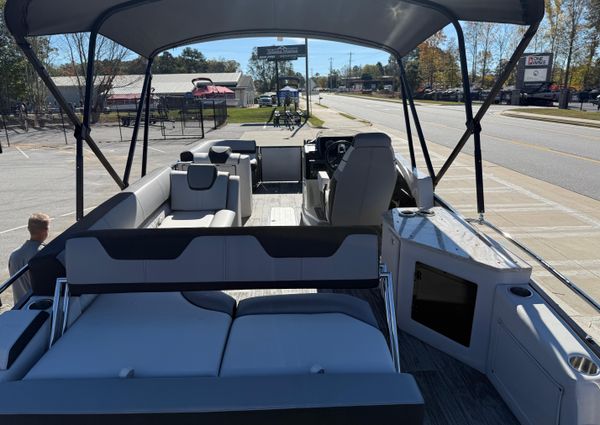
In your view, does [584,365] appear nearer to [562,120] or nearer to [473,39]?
[562,120]

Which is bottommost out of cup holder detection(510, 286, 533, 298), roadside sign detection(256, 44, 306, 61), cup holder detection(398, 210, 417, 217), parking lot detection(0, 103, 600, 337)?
parking lot detection(0, 103, 600, 337)

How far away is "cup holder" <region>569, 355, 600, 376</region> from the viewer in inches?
68.5

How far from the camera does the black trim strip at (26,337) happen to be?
1.68 m

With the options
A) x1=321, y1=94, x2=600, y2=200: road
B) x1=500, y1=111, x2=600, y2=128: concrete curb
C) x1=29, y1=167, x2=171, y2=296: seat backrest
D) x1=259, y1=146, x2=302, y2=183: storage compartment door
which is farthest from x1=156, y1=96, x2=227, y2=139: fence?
x1=500, y1=111, x2=600, y2=128: concrete curb

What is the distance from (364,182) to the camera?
3.70 metres

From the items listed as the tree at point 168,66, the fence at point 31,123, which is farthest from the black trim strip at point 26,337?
the tree at point 168,66

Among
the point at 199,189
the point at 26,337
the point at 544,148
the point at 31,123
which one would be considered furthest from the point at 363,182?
the point at 31,123

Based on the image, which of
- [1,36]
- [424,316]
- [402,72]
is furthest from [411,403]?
[1,36]

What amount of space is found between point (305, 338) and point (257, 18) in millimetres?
3243

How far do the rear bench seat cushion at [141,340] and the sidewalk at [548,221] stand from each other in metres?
3.26

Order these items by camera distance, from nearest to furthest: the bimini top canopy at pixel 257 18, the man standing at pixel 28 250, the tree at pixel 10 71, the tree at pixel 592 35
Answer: the bimini top canopy at pixel 257 18 → the man standing at pixel 28 250 → the tree at pixel 10 71 → the tree at pixel 592 35

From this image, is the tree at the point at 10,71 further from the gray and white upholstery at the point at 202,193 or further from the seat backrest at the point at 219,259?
the seat backrest at the point at 219,259

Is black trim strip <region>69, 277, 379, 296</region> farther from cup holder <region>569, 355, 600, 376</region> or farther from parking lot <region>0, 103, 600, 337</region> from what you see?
parking lot <region>0, 103, 600, 337</region>

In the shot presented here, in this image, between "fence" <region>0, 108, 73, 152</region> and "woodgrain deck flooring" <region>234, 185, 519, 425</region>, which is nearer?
"woodgrain deck flooring" <region>234, 185, 519, 425</region>
